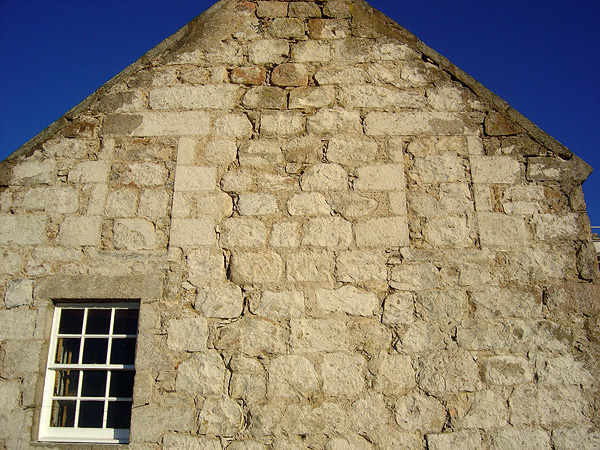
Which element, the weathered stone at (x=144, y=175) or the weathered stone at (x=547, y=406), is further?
the weathered stone at (x=144, y=175)

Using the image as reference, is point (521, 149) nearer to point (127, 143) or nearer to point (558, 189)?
point (558, 189)

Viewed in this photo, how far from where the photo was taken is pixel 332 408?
3363mm

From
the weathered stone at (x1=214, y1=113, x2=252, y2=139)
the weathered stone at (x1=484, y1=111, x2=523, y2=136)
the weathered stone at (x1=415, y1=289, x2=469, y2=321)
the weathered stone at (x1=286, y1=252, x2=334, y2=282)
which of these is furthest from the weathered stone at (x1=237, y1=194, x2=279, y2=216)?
the weathered stone at (x1=484, y1=111, x2=523, y2=136)

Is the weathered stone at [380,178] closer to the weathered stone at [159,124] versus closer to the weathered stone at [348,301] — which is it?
the weathered stone at [348,301]

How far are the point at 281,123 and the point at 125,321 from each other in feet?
7.10

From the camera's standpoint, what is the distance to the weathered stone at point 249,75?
427 cm

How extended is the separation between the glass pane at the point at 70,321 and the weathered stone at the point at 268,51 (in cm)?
276

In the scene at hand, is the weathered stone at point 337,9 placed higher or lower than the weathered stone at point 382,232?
higher

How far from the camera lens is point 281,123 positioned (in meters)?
4.12

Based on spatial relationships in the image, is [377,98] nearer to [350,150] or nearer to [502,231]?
[350,150]

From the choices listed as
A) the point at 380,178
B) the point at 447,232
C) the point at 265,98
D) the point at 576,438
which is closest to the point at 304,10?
the point at 265,98

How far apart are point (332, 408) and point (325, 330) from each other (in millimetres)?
564

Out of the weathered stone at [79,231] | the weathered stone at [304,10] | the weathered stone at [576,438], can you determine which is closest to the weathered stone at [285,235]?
the weathered stone at [79,231]

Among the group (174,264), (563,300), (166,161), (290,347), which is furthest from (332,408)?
(166,161)
